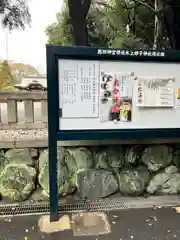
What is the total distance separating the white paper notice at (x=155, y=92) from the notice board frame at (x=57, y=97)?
0.23 meters

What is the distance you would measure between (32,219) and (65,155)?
900 millimetres

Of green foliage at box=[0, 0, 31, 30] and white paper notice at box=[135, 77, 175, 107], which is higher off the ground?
green foliage at box=[0, 0, 31, 30]

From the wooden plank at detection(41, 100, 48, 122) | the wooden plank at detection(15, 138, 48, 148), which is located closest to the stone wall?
the wooden plank at detection(15, 138, 48, 148)

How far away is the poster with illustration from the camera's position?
8.16 ft

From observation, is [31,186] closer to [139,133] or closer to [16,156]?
[16,156]

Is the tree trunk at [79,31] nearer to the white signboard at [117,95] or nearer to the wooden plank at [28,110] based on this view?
the wooden plank at [28,110]

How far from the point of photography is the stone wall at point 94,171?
2.89m

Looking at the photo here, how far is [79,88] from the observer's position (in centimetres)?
244

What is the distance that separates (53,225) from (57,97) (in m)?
1.47

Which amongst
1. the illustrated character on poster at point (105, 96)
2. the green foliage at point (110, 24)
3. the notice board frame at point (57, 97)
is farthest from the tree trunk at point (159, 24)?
the illustrated character on poster at point (105, 96)

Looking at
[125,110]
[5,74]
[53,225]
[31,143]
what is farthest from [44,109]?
[5,74]

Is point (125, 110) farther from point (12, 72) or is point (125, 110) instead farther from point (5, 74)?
point (12, 72)

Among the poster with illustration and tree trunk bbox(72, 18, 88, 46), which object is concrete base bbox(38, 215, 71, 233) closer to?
the poster with illustration

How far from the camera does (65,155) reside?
3.03m
